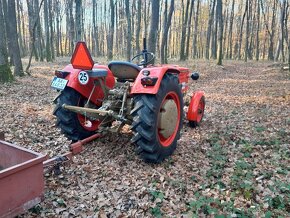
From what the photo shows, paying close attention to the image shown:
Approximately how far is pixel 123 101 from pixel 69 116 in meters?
1.01

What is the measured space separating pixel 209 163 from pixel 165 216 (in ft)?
5.44

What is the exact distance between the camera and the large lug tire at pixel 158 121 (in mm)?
4250

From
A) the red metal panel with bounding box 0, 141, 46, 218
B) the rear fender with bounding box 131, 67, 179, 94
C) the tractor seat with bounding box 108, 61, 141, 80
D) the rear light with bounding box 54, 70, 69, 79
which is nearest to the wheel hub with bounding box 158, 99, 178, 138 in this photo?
the rear fender with bounding box 131, 67, 179, 94

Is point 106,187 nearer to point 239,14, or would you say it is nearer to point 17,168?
point 17,168

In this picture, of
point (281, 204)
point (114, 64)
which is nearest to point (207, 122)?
point (114, 64)

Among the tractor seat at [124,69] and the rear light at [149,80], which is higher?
the tractor seat at [124,69]

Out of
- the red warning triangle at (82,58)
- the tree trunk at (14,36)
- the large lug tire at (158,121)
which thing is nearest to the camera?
the large lug tire at (158,121)

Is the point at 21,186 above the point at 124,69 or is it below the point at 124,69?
below

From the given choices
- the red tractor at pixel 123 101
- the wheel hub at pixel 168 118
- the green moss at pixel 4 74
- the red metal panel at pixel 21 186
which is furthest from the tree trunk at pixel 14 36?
the red metal panel at pixel 21 186

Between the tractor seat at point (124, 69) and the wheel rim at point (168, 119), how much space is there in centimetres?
74

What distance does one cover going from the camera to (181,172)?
4.47m

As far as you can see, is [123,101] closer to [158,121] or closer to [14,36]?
[158,121]

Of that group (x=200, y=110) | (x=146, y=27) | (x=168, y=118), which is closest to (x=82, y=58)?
(x=168, y=118)

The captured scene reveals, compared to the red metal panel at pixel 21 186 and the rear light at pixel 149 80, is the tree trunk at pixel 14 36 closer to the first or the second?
the rear light at pixel 149 80
